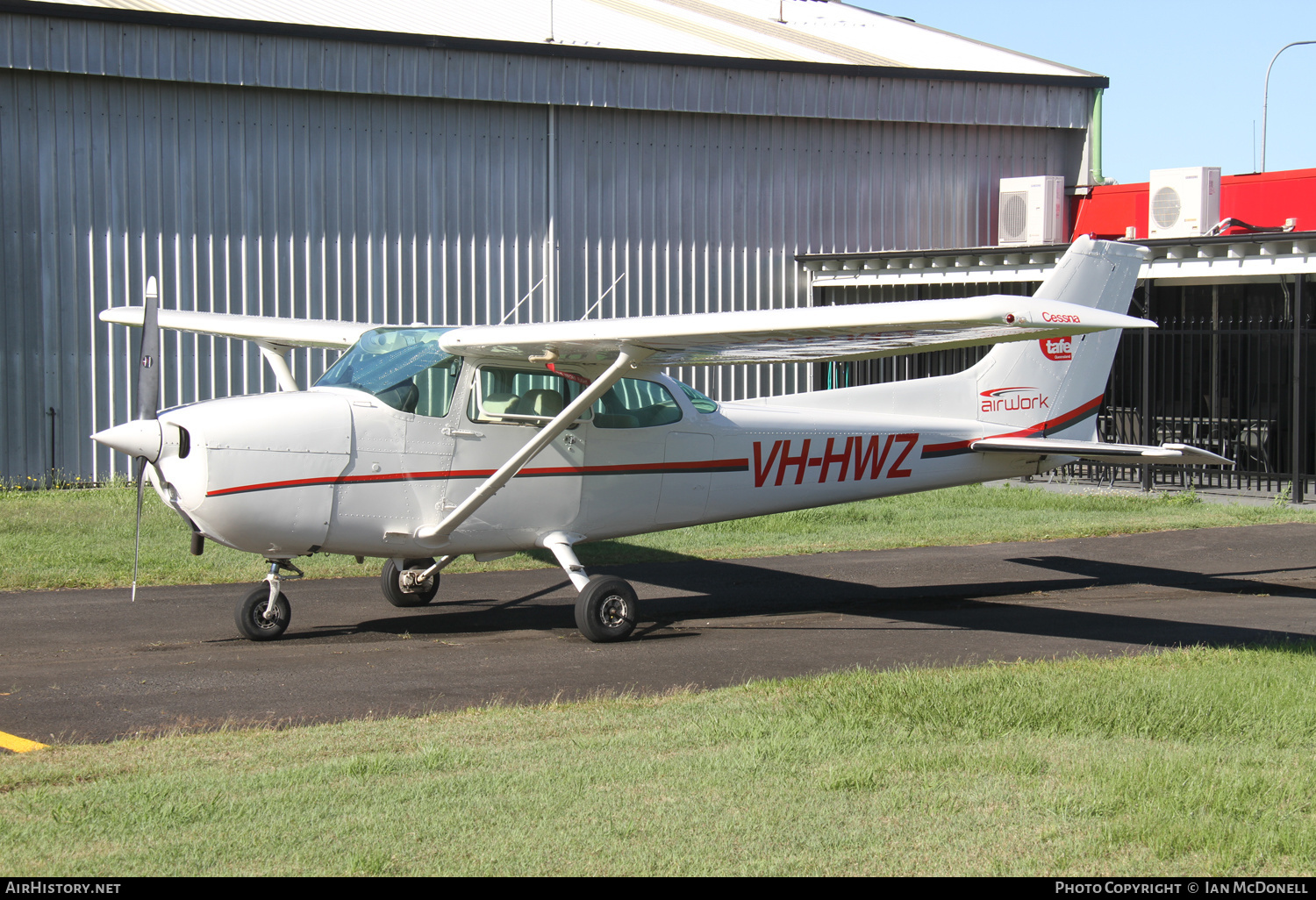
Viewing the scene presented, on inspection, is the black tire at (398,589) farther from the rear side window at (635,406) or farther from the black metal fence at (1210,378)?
the black metal fence at (1210,378)

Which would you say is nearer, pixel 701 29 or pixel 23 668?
pixel 23 668

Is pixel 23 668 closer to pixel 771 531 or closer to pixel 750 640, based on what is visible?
pixel 750 640

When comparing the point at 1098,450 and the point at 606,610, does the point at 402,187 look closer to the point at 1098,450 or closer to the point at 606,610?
the point at 606,610

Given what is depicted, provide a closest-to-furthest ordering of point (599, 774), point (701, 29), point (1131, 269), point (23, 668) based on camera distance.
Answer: point (599, 774) → point (23, 668) → point (1131, 269) → point (701, 29)

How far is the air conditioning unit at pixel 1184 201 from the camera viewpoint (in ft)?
65.3

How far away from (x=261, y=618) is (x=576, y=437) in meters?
2.59

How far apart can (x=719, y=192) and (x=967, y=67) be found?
692 centimetres

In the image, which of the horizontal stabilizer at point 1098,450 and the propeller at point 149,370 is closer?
the propeller at point 149,370

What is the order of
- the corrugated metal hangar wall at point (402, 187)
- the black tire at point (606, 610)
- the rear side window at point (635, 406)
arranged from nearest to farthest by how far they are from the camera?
the black tire at point (606, 610) < the rear side window at point (635, 406) < the corrugated metal hangar wall at point (402, 187)

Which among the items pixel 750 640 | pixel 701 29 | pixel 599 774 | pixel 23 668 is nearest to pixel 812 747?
pixel 599 774

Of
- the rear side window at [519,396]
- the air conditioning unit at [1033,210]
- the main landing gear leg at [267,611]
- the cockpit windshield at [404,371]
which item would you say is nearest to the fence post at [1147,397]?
the air conditioning unit at [1033,210]

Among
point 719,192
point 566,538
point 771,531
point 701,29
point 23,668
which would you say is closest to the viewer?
point 23,668

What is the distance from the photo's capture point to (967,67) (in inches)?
993

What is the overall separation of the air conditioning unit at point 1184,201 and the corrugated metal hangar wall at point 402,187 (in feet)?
12.8
